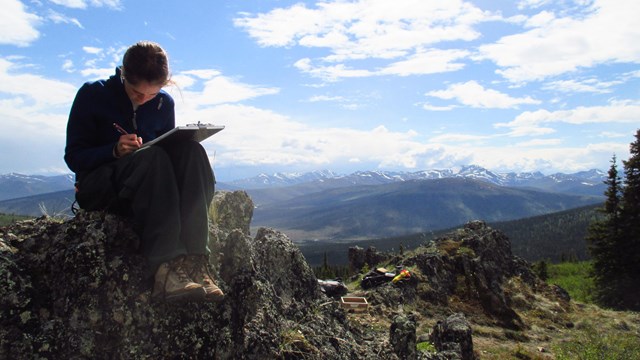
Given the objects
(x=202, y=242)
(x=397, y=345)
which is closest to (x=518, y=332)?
(x=397, y=345)

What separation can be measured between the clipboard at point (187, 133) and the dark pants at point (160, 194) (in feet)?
0.32

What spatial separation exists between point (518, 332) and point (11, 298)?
17.4 meters

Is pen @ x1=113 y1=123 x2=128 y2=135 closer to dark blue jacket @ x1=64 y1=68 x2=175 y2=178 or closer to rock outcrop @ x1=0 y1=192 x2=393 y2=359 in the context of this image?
dark blue jacket @ x1=64 y1=68 x2=175 y2=178

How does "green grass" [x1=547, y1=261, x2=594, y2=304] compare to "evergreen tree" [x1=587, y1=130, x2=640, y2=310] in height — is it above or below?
below

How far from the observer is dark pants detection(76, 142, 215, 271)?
15.6 feet

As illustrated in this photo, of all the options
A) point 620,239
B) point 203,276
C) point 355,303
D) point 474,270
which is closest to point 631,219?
point 620,239

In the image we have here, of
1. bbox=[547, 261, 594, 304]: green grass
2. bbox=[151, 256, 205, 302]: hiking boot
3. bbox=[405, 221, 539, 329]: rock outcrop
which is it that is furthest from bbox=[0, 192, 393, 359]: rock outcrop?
bbox=[547, 261, 594, 304]: green grass

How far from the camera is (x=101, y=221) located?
488 cm

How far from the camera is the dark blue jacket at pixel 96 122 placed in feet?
17.1

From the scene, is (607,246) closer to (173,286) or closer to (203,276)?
(203,276)

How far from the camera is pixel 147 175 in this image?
4887 mm

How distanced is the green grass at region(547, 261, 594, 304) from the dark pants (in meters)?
36.3

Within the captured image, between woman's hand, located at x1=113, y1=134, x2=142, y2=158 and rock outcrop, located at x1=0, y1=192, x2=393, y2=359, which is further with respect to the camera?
woman's hand, located at x1=113, y1=134, x2=142, y2=158

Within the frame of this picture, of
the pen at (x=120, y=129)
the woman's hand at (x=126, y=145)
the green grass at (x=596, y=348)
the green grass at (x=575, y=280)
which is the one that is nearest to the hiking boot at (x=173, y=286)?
the woman's hand at (x=126, y=145)
